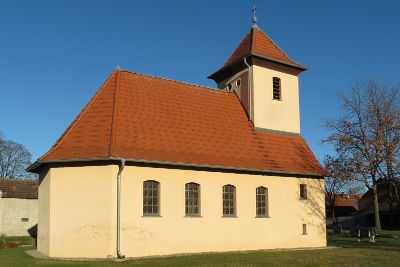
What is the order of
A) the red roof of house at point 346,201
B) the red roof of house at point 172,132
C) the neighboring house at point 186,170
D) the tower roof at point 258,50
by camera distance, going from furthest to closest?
1. the red roof of house at point 346,201
2. the tower roof at point 258,50
3. the red roof of house at point 172,132
4. the neighboring house at point 186,170

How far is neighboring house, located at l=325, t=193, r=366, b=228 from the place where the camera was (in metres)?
50.7

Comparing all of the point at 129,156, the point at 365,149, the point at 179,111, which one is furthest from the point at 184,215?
the point at 365,149

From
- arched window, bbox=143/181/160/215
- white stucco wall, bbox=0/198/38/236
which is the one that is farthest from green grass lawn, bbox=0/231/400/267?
white stucco wall, bbox=0/198/38/236

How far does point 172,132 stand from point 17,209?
74.8 ft

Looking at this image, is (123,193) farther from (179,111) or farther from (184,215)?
(179,111)

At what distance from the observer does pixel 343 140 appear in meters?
30.9

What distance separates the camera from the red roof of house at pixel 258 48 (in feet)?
78.7

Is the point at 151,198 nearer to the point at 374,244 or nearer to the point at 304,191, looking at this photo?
the point at 304,191

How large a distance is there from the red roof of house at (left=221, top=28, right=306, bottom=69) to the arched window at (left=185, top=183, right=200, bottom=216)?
8.62 m

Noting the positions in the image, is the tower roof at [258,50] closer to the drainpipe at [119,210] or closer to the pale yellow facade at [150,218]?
the pale yellow facade at [150,218]

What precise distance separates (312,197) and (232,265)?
9.71 metres

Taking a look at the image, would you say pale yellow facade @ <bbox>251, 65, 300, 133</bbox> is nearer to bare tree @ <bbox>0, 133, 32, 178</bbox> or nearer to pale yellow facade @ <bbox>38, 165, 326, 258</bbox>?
pale yellow facade @ <bbox>38, 165, 326, 258</bbox>

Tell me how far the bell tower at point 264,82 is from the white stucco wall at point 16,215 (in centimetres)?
2126

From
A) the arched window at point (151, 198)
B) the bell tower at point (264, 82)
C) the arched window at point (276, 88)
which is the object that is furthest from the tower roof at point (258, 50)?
the arched window at point (151, 198)
